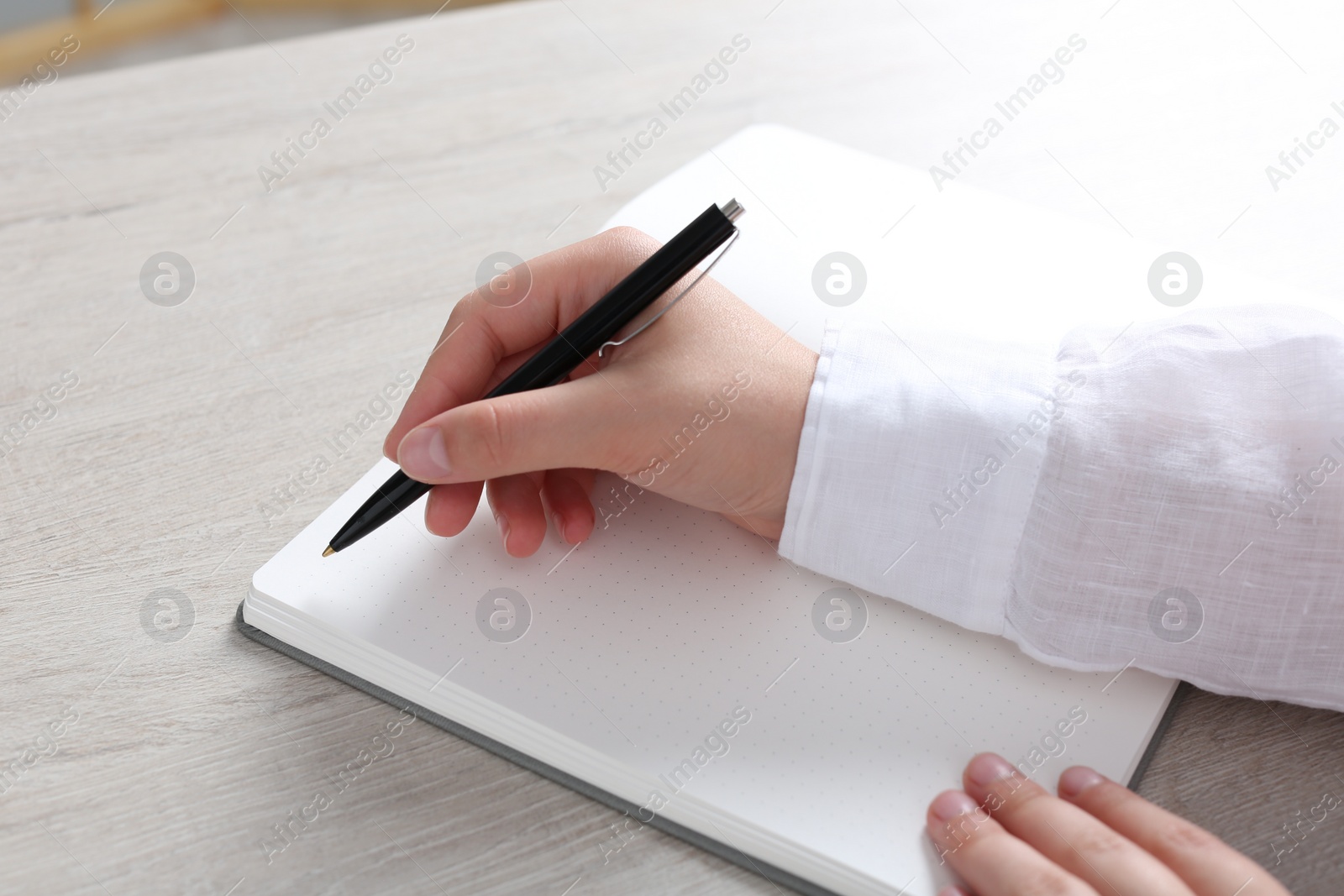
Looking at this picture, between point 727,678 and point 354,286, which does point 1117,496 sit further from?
point 354,286

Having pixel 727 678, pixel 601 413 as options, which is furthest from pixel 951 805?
pixel 601 413

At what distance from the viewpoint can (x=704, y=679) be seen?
63 cm

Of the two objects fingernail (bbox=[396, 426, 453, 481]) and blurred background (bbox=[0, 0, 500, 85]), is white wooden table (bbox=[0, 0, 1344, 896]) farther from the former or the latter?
blurred background (bbox=[0, 0, 500, 85])

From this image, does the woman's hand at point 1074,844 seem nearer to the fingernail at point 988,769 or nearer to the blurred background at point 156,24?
the fingernail at point 988,769

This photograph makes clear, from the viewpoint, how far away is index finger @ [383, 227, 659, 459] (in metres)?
0.74

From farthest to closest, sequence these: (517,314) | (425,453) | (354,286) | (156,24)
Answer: (156,24) < (354,286) < (517,314) < (425,453)

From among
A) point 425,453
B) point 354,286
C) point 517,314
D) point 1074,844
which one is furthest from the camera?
point 354,286

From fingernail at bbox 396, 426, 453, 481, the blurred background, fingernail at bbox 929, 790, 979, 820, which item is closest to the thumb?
fingernail at bbox 396, 426, 453, 481

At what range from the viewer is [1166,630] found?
2.10 ft

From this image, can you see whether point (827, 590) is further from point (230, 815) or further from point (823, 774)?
point (230, 815)

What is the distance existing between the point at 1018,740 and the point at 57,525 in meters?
0.64

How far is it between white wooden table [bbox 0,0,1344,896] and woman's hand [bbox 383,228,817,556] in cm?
13

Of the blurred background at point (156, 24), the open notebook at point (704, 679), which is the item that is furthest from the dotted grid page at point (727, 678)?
the blurred background at point (156, 24)

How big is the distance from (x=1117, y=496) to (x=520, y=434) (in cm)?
36
